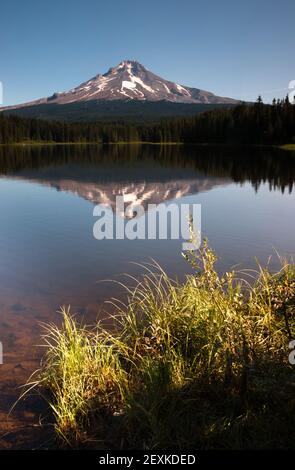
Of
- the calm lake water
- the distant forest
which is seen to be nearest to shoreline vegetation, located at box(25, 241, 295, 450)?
the calm lake water

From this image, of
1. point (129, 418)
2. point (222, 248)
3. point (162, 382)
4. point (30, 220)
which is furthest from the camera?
point (30, 220)

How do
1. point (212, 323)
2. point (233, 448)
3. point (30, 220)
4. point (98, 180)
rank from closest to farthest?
point (233, 448) < point (212, 323) < point (30, 220) < point (98, 180)

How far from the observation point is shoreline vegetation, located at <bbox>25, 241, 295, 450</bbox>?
5.93 m

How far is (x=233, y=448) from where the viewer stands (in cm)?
565

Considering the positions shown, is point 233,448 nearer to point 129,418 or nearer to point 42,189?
point 129,418

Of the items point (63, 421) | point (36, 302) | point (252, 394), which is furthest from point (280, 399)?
point (36, 302)

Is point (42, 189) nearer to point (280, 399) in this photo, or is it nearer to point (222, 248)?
point (222, 248)

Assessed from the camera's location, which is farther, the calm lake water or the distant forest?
the distant forest

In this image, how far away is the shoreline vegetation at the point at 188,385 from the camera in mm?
5934

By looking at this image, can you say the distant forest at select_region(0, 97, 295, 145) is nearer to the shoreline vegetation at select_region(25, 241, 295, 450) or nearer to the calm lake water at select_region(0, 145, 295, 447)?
the calm lake water at select_region(0, 145, 295, 447)

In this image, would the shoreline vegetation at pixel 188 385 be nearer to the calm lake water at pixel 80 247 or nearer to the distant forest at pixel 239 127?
the calm lake water at pixel 80 247
